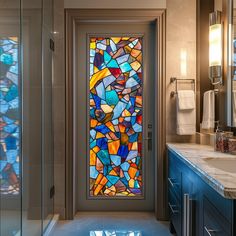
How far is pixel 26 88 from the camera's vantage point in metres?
2.34

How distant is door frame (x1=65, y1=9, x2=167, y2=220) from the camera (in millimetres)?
2857

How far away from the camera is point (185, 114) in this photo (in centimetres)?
279

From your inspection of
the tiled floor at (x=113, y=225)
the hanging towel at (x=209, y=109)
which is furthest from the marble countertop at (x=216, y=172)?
the tiled floor at (x=113, y=225)

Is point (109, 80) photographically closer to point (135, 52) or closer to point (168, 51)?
point (135, 52)

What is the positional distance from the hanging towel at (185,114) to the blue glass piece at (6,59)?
5.14 ft

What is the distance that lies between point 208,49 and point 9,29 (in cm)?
184

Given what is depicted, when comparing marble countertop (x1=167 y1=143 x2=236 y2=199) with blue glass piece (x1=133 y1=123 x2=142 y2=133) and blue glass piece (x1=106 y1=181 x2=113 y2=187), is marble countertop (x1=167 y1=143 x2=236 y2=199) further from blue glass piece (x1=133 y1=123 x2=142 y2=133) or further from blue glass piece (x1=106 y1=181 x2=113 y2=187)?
blue glass piece (x1=106 y1=181 x2=113 y2=187)

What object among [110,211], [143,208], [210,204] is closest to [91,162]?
[110,211]

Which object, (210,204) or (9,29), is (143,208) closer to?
(210,204)

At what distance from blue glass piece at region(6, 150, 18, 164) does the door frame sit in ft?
2.44

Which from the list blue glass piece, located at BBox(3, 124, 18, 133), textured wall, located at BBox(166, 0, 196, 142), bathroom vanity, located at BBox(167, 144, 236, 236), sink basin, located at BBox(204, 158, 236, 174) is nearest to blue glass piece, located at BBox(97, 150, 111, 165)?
textured wall, located at BBox(166, 0, 196, 142)

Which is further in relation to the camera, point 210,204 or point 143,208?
point 143,208

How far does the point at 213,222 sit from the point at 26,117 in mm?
1653

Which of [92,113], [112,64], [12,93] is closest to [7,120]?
[12,93]
